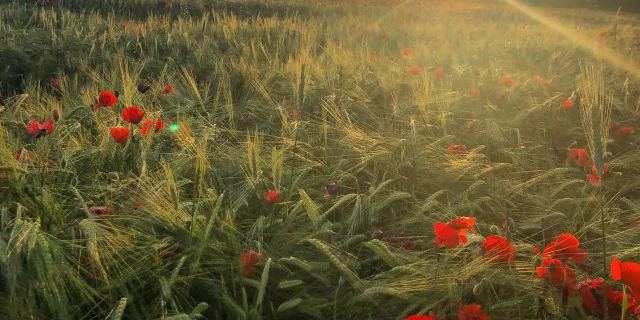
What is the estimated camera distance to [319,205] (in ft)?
4.81

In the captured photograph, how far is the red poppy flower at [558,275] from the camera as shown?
38.7 inches

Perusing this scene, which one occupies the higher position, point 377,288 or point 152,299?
point 377,288

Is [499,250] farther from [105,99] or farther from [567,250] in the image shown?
[105,99]

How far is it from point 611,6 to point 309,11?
24419 mm

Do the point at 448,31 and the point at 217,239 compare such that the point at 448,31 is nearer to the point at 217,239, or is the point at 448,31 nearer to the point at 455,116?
the point at 455,116

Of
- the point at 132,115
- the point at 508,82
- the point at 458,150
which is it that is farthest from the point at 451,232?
the point at 508,82

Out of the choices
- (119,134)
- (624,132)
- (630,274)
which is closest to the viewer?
(630,274)

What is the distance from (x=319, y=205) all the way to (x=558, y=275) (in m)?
0.70

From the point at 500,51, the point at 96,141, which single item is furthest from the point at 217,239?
the point at 500,51

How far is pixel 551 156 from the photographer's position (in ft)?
7.19

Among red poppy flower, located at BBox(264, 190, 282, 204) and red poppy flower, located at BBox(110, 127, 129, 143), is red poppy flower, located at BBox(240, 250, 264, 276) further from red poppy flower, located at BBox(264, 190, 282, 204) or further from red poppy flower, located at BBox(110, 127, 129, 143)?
red poppy flower, located at BBox(110, 127, 129, 143)

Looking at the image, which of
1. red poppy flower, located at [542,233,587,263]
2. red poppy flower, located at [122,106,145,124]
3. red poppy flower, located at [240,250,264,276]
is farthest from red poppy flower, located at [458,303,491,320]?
red poppy flower, located at [122,106,145,124]

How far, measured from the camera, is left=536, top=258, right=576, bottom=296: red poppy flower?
3.22ft

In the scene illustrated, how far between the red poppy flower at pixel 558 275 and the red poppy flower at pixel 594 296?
20 mm
